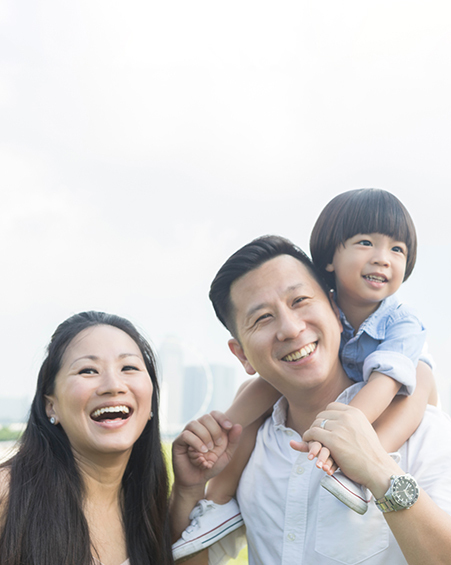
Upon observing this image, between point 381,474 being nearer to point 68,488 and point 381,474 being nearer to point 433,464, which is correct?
point 433,464

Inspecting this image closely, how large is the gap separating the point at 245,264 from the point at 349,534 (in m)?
1.51

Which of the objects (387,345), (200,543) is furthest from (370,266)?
(200,543)

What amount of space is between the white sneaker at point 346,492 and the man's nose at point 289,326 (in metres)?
0.78

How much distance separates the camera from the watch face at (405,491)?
2252 millimetres

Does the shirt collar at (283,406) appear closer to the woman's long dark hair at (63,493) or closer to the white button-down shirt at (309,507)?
the white button-down shirt at (309,507)

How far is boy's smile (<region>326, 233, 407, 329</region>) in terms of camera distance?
311cm

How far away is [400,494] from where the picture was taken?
2254 millimetres

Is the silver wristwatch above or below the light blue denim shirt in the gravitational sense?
below

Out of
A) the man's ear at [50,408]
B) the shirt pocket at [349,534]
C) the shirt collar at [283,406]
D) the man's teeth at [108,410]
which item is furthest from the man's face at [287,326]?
the man's ear at [50,408]

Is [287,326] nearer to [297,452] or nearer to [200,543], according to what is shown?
[297,452]

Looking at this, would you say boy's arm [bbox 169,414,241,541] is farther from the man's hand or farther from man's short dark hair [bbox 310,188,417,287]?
man's short dark hair [bbox 310,188,417,287]

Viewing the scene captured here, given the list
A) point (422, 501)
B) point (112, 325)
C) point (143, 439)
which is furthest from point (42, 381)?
point (422, 501)

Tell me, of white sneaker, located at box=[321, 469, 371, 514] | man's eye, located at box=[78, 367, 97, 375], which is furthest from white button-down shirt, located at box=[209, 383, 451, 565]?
man's eye, located at box=[78, 367, 97, 375]

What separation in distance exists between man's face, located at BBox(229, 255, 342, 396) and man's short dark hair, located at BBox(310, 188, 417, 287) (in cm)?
22
